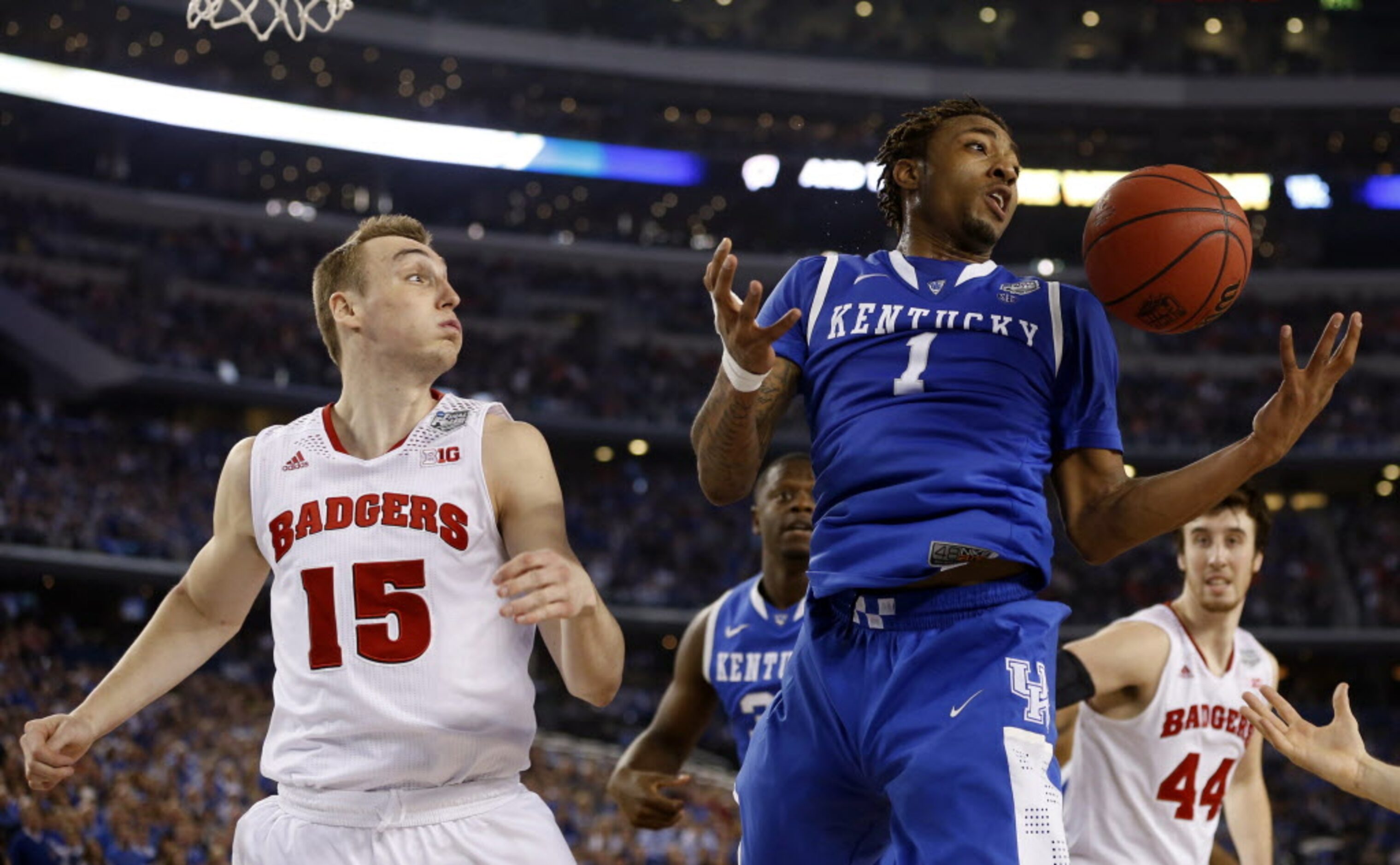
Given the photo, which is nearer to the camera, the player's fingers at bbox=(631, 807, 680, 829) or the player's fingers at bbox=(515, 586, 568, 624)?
the player's fingers at bbox=(515, 586, 568, 624)

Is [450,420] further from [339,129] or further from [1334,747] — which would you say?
[339,129]

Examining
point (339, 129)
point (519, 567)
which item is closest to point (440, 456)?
point (519, 567)

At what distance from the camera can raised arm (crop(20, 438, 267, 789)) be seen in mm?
3947

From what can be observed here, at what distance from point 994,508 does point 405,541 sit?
148 centimetres

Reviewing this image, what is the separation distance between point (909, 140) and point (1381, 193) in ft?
117

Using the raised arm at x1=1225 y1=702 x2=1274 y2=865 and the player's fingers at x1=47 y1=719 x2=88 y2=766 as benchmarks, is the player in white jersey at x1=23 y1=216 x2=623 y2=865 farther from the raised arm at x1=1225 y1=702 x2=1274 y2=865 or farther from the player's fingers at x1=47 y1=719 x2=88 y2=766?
the raised arm at x1=1225 y1=702 x2=1274 y2=865

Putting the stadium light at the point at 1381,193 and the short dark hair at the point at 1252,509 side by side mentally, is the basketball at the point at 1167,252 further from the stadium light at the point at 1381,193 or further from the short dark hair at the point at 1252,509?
the stadium light at the point at 1381,193

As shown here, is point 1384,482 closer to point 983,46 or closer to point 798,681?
point 983,46

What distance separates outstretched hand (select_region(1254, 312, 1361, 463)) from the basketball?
53cm

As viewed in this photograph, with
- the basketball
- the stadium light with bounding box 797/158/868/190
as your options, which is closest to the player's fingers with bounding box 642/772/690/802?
the basketball

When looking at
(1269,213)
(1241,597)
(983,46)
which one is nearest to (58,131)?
(983,46)

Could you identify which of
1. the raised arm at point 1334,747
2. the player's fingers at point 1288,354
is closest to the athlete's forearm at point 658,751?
the raised arm at point 1334,747

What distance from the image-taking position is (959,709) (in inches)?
137

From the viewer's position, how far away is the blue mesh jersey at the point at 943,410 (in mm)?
Result: 3654
